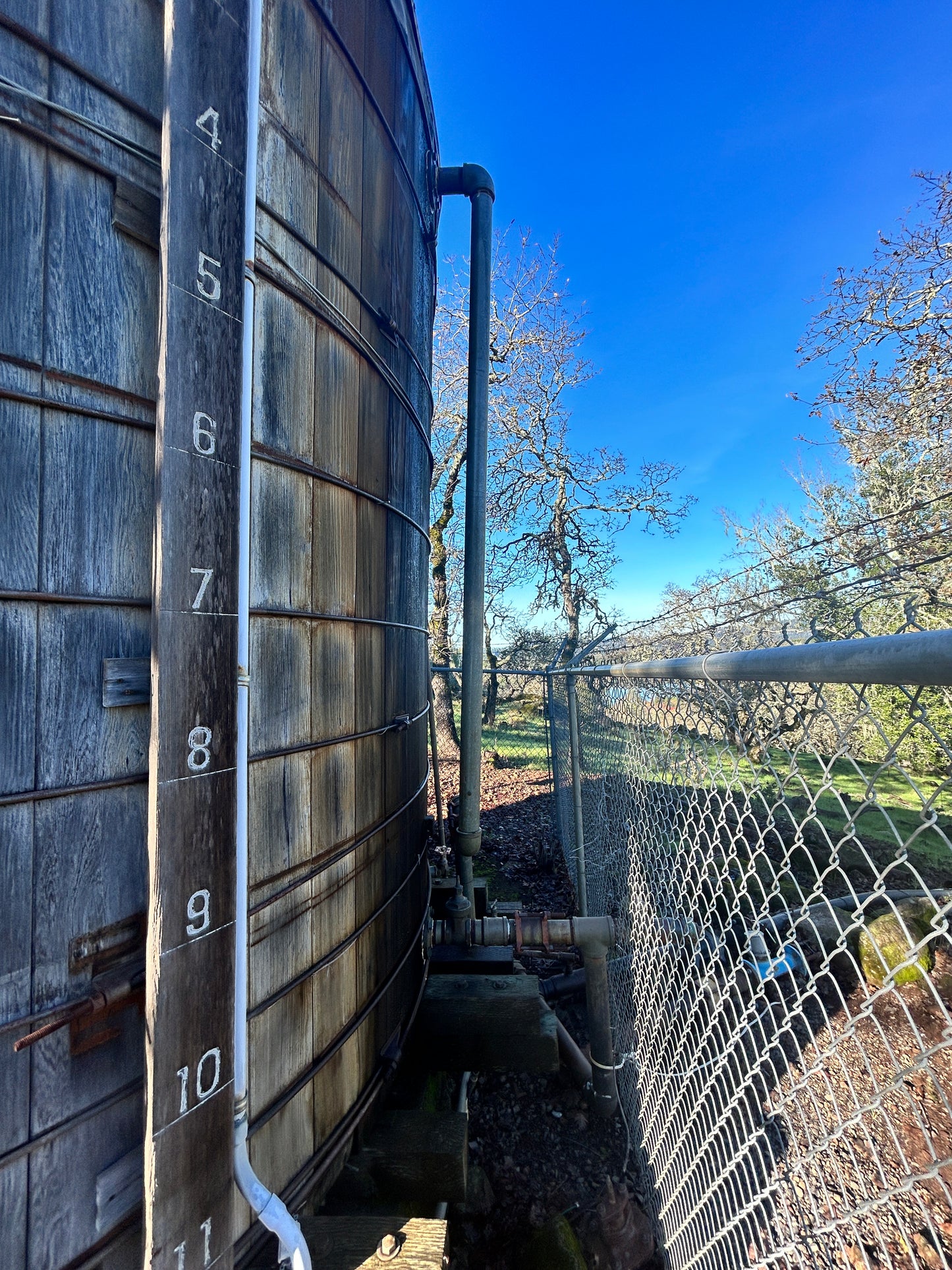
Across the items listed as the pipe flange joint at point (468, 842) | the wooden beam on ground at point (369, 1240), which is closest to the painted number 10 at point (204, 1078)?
the wooden beam on ground at point (369, 1240)

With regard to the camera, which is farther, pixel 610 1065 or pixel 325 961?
pixel 610 1065

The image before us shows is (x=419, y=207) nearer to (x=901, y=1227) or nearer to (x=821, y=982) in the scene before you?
(x=901, y=1227)

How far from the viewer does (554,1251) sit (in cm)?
215

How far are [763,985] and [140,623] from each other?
5.24ft

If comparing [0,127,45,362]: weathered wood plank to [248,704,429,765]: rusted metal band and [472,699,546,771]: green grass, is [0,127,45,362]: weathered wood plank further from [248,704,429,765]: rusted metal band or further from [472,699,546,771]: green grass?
[472,699,546,771]: green grass

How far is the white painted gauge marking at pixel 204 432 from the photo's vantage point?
1286 mm

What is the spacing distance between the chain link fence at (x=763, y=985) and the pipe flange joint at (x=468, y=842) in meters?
0.71

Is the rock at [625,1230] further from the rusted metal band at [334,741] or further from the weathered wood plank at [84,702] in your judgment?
the weathered wood plank at [84,702]

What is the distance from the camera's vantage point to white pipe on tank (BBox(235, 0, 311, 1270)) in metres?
1.35

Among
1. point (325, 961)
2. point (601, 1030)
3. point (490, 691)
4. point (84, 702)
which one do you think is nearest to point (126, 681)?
point (84, 702)

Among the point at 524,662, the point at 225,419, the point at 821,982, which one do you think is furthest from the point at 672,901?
the point at 524,662

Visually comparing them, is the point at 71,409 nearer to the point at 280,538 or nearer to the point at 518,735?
the point at 280,538

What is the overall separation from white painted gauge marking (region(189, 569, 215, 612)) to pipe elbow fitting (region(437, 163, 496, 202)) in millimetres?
3488

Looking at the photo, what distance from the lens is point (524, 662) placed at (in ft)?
50.5
